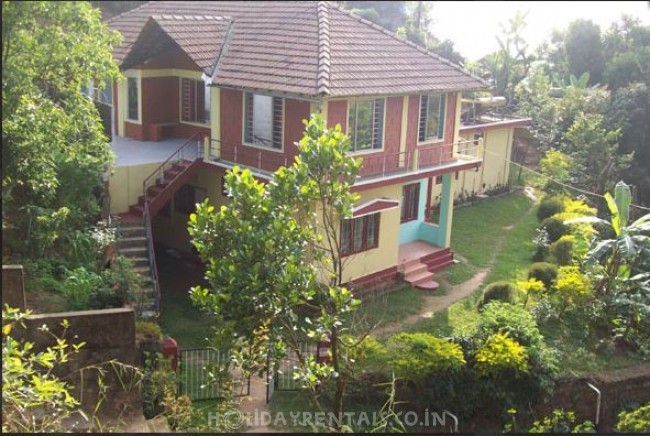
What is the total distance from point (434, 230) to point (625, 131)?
12751 millimetres

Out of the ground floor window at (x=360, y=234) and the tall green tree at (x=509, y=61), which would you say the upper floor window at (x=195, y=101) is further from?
the tall green tree at (x=509, y=61)

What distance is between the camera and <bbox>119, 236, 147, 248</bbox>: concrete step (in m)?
19.5

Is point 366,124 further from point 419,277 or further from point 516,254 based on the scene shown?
point 516,254

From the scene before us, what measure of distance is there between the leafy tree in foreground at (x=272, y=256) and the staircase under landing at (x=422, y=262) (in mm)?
11060

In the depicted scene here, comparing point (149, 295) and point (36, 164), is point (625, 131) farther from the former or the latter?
point (36, 164)

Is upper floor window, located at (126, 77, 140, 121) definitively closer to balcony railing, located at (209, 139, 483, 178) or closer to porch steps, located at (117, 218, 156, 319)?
balcony railing, located at (209, 139, 483, 178)

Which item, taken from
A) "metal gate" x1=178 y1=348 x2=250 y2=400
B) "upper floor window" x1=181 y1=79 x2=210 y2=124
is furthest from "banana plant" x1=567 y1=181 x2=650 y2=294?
"upper floor window" x1=181 y1=79 x2=210 y2=124

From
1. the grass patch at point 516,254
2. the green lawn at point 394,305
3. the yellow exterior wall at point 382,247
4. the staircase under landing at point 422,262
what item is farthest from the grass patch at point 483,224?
the yellow exterior wall at point 382,247

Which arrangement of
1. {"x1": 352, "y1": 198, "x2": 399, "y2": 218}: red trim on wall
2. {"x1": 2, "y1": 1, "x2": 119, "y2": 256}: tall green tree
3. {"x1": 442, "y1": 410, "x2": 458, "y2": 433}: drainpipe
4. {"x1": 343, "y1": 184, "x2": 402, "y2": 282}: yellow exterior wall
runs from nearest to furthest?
{"x1": 2, "y1": 1, "x2": 119, "y2": 256}: tall green tree, {"x1": 442, "y1": 410, "x2": 458, "y2": 433}: drainpipe, {"x1": 352, "y1": 198, "x2": 399, "y2": 218}: red trim on wall, {"x1": 343, "y1": 184, "x2": 402, "y2": 282}: yellow exterior wall

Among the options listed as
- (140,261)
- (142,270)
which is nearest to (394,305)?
(142,270)

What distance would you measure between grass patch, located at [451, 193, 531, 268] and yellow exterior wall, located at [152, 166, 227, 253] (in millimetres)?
9146

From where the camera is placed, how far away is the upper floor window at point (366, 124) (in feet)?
68.2

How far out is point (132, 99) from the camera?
Answer: 84.2 ft

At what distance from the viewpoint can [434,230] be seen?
971 inches
